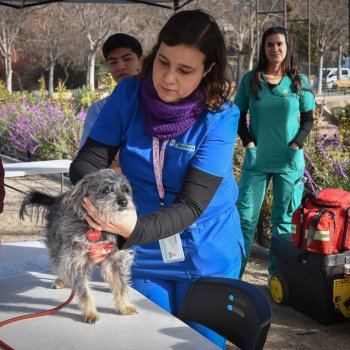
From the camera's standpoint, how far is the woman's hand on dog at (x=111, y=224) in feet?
5.99

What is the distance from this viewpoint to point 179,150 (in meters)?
2.15

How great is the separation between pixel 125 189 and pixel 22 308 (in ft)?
2.30

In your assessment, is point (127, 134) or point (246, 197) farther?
point (246, 197)

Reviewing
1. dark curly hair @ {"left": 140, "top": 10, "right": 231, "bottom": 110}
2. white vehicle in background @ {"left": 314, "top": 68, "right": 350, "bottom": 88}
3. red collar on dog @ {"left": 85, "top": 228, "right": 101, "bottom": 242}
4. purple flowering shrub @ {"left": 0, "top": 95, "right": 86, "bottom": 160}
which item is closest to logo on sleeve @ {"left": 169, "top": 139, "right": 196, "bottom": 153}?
dark curly hair @ {"left": 140, "top": 10, "right": 231, "bottom": 110}

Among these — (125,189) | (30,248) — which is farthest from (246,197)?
(125,189)

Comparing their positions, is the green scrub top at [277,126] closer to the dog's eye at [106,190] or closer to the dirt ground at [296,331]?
the dirt ground at [296,331]

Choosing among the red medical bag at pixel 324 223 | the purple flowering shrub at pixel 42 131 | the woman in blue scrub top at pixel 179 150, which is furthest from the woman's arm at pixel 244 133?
the purple flowering shrub at pixel 42 131

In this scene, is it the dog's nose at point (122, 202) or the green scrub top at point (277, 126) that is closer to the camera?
the dog's nose at point (122, 202)

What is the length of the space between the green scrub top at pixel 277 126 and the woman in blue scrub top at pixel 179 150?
267 centimetres

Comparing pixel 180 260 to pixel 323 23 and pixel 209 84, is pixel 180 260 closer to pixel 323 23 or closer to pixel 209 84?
pixel 209 84

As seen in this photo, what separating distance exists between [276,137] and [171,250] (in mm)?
2998

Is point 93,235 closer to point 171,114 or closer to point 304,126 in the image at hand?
point 171,114

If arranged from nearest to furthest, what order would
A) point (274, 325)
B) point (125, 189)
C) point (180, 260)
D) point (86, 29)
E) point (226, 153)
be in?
1. point (125, 189)
2. point (226, 153)
3. point (180, 260)
4. point (274, 325)
5. point (86, 29)

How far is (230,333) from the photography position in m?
2.29
